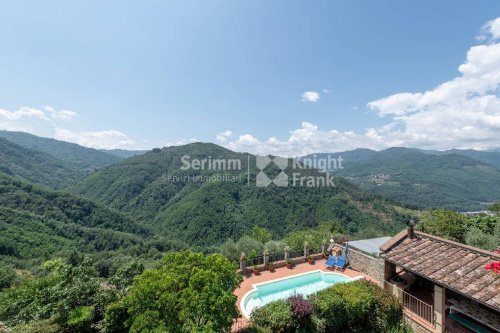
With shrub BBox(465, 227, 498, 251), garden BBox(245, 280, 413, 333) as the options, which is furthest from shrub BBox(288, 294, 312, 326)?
shrub BBox(465, 227, 498, 251)

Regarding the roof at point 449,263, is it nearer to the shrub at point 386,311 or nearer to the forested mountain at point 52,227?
the shrub at point 386,311

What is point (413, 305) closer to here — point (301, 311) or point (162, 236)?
point (301, 311)

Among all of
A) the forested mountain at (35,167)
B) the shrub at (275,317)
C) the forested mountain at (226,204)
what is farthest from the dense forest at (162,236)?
the forested mountain at (35,167)

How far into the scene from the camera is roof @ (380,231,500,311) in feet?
22.2

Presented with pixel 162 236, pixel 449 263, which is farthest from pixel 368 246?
pixel 162 236

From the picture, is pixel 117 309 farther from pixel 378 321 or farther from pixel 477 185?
pixel 477 185

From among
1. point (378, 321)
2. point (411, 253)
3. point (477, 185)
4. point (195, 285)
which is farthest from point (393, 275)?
point (477, 185)

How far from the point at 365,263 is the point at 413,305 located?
13.0 ft

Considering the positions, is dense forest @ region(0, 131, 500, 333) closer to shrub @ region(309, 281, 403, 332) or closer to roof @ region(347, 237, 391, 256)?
shrub @ region(309, 281, 403, 332)

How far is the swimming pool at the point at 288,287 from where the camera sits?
10586 millimetres

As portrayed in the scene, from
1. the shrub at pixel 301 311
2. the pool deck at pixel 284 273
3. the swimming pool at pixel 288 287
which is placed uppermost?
the shrub at pixel 301 311

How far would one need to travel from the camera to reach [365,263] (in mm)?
12898

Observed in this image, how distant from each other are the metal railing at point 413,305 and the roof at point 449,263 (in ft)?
4.36

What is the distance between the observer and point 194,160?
443ft
